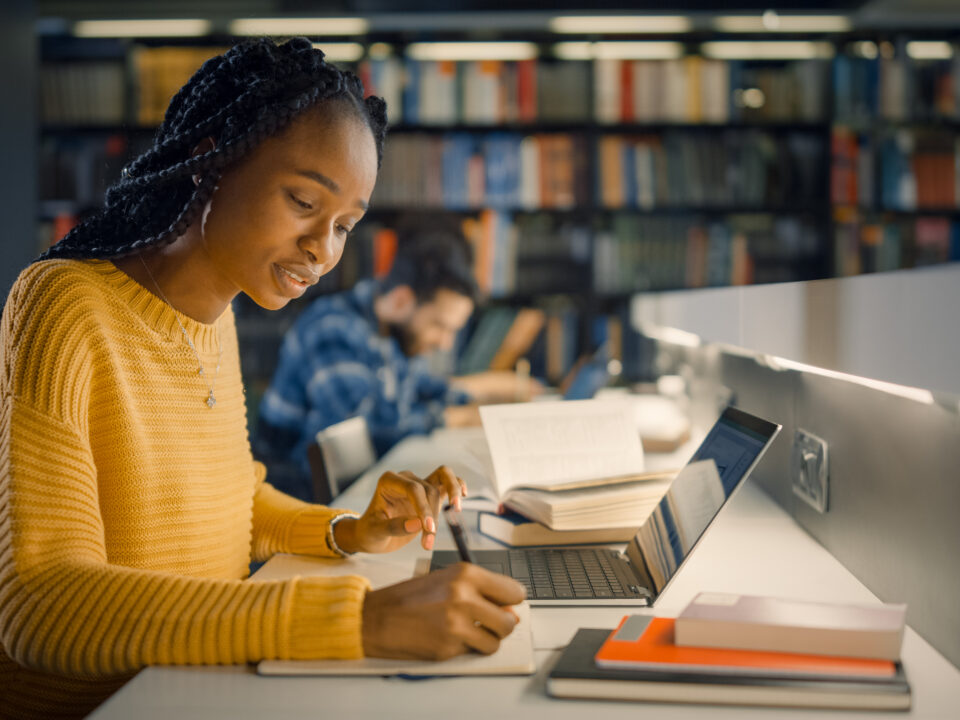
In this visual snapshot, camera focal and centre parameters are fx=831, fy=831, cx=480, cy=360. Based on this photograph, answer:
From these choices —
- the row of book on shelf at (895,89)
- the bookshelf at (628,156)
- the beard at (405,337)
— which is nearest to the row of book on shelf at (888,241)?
the bookshelf at (628,156)

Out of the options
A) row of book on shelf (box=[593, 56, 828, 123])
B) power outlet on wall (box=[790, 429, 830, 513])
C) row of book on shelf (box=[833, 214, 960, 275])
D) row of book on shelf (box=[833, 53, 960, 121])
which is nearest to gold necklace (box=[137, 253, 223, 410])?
power outlet on wall (box=[790, 429, 830, 513])

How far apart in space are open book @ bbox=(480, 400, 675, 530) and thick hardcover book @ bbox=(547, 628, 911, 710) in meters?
0.43

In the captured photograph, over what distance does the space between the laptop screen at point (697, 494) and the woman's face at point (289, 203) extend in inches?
→ 19.6

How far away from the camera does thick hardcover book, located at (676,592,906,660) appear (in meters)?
0.65

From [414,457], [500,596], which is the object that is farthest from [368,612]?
[414,457]

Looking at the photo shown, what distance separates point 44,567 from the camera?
72cm

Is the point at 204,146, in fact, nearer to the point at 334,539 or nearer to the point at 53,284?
the point at 53,284

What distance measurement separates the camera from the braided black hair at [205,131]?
90cm

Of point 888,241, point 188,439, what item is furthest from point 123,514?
point 888,241

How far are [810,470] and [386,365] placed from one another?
1.83 m

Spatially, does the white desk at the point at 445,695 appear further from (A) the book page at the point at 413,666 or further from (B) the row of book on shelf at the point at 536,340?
(B) the row of book on shelf at the point at 536,340

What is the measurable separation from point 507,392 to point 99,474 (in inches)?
91.9

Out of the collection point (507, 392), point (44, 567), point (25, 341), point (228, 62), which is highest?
point (228, 62)

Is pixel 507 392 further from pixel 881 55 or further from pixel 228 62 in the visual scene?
pixel 228 62
